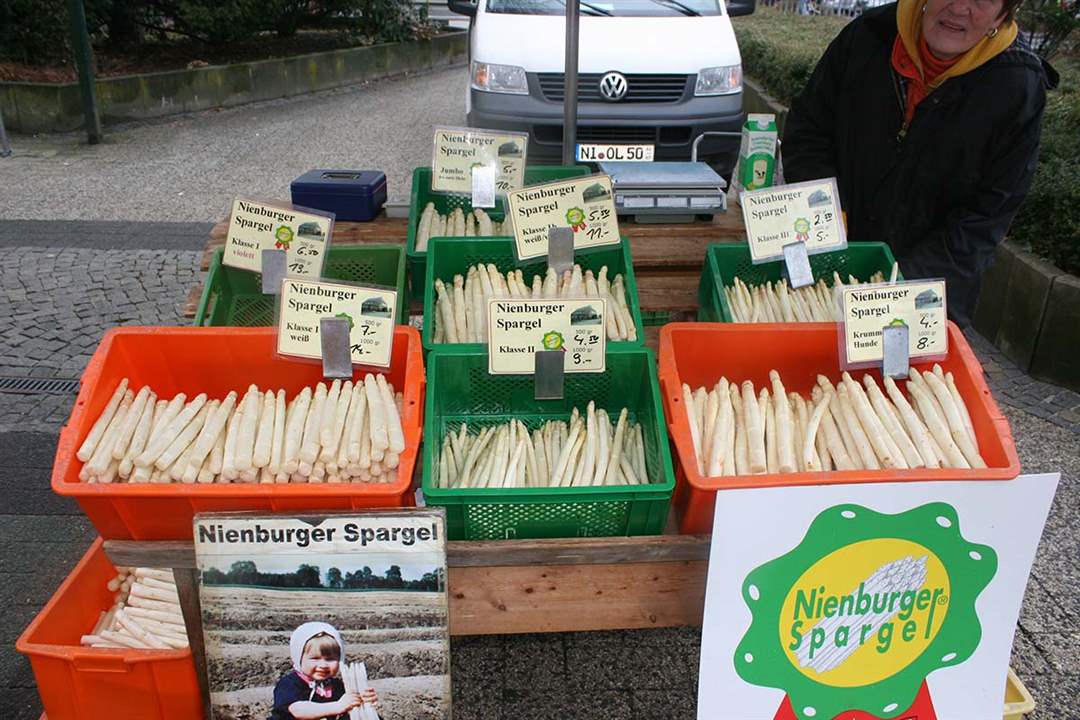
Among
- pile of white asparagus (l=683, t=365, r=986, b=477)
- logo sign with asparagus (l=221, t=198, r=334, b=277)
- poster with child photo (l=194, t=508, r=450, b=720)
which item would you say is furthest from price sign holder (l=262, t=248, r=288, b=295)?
pile of white asparagus (l=683, t=365, r=986, b=477)

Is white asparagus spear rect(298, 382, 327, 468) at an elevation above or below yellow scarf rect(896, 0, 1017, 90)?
below

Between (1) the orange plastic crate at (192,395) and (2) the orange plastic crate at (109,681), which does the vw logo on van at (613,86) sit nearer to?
(1) the orange plastic crate at (192,395)

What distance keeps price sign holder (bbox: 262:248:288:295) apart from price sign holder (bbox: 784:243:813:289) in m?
1.66

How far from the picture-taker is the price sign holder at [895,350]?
225 centimetres

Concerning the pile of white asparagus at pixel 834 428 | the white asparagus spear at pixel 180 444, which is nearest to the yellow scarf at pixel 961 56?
the pile of white asparagus at pixel 834 428

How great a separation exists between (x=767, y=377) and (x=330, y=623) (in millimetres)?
1468

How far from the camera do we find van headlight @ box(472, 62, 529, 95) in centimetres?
658

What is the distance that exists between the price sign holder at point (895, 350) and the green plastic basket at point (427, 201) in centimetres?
153

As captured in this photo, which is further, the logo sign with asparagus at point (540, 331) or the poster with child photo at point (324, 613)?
the logo sign with asparagus at point (540, 331)

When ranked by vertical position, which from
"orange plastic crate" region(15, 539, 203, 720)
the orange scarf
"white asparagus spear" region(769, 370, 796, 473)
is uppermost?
the orange scarf

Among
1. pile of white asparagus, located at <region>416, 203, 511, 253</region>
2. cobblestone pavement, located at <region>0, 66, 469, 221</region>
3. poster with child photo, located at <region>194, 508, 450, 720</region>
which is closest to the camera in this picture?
poster with child photo, located at <region>194, 508, 450, 720</region>

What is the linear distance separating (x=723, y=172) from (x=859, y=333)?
5.21 metres

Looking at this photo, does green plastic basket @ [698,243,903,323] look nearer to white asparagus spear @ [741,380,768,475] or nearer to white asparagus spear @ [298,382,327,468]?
white asparagus spear @ [741,380,768,475]

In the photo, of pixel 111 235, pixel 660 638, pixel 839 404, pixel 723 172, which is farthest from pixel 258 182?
pixel 839 404
